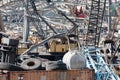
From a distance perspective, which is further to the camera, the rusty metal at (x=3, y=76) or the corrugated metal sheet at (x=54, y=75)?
the corrugated metal sheet at (x=54, y=75)

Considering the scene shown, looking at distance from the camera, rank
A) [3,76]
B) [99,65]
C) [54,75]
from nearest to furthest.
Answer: [3,76], [54,75], [99,65]

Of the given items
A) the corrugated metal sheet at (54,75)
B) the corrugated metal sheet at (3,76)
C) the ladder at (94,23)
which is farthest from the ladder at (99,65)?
the ladder at (94,23)

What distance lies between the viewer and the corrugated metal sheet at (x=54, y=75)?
1357 inches

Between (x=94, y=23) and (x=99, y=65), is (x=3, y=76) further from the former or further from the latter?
(x=94, y=23)

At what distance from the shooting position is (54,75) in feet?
116

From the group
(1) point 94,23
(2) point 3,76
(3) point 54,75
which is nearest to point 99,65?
(3) point 54,75

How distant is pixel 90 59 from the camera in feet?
134

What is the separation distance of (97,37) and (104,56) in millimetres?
22866

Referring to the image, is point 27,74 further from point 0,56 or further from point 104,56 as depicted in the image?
point 104,56

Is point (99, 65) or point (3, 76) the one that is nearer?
point (3, 76)

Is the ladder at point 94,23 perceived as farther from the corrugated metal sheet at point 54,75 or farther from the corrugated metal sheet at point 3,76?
the corrugated metal sheet at point 3,76

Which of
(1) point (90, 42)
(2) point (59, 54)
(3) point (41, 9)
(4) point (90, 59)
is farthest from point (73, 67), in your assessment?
(3) point (41, 9)

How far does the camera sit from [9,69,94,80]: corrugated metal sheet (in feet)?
113

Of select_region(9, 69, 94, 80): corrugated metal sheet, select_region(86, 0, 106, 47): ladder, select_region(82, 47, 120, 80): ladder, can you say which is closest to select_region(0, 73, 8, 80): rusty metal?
select_region(9, 69, 94, 80): corrugated metal sheet
